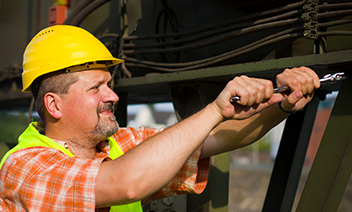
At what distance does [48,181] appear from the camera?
152 cm

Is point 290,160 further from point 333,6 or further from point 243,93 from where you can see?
point 243,93

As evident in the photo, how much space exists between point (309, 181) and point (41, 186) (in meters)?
1.25

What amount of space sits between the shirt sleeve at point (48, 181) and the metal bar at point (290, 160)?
69.7 inches

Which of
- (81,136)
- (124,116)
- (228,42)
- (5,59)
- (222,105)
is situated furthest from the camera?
(5,59)

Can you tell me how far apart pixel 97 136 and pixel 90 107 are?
149mm

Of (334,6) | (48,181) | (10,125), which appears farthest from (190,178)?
(10,125)

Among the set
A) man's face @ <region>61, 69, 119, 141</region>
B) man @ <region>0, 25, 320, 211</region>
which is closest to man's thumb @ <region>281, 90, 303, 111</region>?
man @ <region>0, 25, 320, 211</region>

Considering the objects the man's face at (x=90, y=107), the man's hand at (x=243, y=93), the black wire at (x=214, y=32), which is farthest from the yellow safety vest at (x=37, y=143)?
the black wire at (x=214, y=32)

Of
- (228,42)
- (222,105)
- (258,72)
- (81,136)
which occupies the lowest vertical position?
(81,136)

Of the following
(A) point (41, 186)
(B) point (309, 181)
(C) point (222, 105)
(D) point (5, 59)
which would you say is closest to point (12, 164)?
(A) point (41, 186)

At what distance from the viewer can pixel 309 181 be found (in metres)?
1.85

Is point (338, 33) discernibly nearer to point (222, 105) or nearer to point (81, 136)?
point (222, 105)

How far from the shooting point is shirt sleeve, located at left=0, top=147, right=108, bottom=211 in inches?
58.7

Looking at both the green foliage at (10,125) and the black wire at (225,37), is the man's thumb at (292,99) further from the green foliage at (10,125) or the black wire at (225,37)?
the green foliage at (10,125)
